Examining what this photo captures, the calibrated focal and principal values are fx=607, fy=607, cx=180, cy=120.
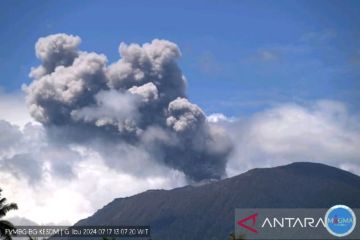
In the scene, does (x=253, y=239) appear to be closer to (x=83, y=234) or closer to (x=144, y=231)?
(x=144, y=231)

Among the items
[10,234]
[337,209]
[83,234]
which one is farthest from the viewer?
[83,234]

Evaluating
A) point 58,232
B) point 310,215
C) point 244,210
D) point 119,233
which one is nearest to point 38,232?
point 58,232

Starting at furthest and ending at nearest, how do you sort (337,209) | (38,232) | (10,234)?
(38,232)
(10,234)
(337,209)

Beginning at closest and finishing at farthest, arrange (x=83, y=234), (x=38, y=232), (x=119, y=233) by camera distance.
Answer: (x=38, y=232) < (x=119, y=233) < (x=83, y=234)

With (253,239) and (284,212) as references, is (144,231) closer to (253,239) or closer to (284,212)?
Answer: (253,239)

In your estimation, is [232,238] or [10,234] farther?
[10,234]

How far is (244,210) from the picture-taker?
5016 centimetres

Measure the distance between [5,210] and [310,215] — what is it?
33.0 metres

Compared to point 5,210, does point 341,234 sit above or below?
below

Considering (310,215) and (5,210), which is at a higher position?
(5,210)

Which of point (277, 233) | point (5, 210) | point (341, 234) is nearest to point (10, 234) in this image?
point (5, 210)

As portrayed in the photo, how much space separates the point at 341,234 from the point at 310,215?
281cm

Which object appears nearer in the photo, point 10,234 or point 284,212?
point 284,212

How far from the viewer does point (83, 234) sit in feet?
262
